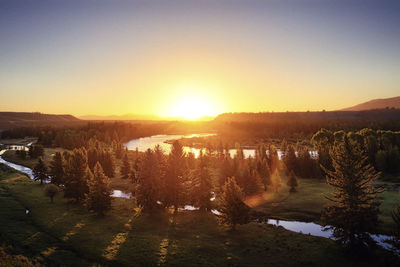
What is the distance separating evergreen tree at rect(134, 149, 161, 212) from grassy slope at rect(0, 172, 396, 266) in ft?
7.96

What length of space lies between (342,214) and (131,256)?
24.5m

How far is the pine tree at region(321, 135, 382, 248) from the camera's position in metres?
28.6

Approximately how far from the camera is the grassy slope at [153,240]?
2916 cm

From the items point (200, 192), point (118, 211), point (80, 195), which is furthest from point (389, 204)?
point (80, 195)

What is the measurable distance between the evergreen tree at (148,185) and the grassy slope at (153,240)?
2426 mm

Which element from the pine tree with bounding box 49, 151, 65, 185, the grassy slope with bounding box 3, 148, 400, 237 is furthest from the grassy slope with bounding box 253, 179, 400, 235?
the pine tree with bounding box 49, 151, 65, 185

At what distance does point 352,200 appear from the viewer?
2925 cm

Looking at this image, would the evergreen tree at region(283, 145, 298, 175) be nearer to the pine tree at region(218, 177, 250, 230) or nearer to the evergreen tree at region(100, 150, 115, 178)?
the pine tree at region(218, 177, 250, 230)

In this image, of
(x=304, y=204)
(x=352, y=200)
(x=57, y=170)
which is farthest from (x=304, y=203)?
(x=57, y=170)

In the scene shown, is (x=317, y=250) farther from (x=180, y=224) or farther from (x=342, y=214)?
(x=180, y=224)

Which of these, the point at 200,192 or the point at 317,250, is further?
the point at 200,192

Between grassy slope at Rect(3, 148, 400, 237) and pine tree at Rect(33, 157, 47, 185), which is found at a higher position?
pine tree at Rect(33, 157, 47, 185)

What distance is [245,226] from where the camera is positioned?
39.9 meters

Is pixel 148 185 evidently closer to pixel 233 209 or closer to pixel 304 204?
pixel 233 209
